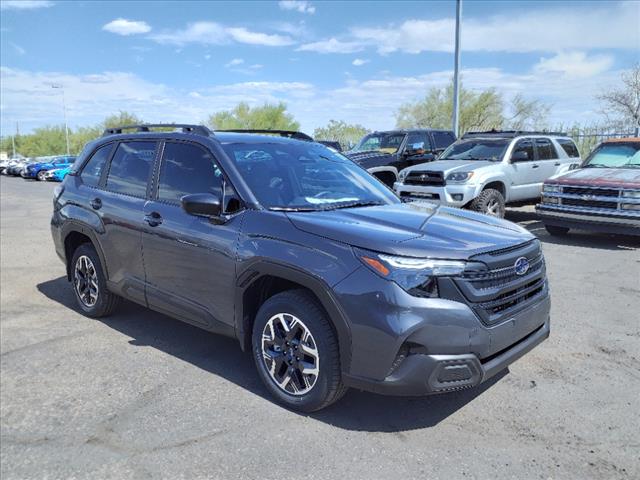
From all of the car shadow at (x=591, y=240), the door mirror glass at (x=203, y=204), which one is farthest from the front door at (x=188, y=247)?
the car shadow at (x=591, y=240)

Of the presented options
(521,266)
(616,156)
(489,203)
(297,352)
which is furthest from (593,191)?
(297,352)

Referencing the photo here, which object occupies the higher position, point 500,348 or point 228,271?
point 228,271

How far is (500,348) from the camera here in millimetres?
3211

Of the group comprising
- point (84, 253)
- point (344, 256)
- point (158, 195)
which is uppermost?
point (158, 195)

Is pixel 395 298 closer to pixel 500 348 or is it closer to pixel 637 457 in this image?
pixel 500 348

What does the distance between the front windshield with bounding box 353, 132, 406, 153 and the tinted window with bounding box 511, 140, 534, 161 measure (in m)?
2.92

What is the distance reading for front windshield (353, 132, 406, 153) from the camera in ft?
43.6

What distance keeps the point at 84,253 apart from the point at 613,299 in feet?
18.2

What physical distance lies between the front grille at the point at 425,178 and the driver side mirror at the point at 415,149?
2.32 meters

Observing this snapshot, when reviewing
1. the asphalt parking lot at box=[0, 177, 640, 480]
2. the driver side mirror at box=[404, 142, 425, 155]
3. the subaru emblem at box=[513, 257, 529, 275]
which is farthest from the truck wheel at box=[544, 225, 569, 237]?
the subaru emblem at box=[513, 257, 529, 275]

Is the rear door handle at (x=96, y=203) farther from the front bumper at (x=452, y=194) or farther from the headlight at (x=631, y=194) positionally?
the headlight at (x=631, y=194)

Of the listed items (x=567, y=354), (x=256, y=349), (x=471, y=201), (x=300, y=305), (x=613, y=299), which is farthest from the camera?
(x=471, y=201)

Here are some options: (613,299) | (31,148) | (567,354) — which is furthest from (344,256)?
(31,148)

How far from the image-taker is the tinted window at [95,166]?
5273 millimetres
